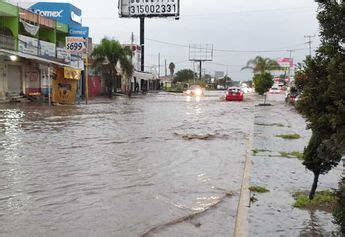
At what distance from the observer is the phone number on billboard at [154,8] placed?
78688mm

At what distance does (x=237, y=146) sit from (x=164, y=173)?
5.26m

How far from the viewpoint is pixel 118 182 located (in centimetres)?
957

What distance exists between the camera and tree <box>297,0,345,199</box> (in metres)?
4.96

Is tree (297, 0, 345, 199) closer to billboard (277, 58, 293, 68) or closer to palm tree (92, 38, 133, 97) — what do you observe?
palm tree (92, 38, 133, 97)

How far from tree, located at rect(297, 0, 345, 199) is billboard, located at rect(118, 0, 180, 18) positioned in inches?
2923

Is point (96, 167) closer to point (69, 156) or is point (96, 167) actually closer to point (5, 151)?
point (69, 156)

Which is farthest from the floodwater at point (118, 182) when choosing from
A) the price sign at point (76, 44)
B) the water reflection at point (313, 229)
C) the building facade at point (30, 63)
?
the price sign at point (76, 44)

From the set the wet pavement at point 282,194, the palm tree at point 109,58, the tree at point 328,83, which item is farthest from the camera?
the palm tree at point 109,58

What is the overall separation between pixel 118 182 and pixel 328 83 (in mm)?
5037

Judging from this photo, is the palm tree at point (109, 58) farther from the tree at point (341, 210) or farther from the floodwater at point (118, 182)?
the tree at point (341, 210)

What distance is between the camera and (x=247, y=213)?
742 cm

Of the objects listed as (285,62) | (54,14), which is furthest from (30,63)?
(285,62)

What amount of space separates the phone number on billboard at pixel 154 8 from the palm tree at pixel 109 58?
19.1 meters

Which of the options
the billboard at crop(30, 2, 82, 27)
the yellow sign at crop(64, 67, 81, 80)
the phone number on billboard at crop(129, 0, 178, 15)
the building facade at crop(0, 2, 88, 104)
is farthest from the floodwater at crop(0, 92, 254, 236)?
the phone number on billboard at crop(129, 0, 178, 15)
